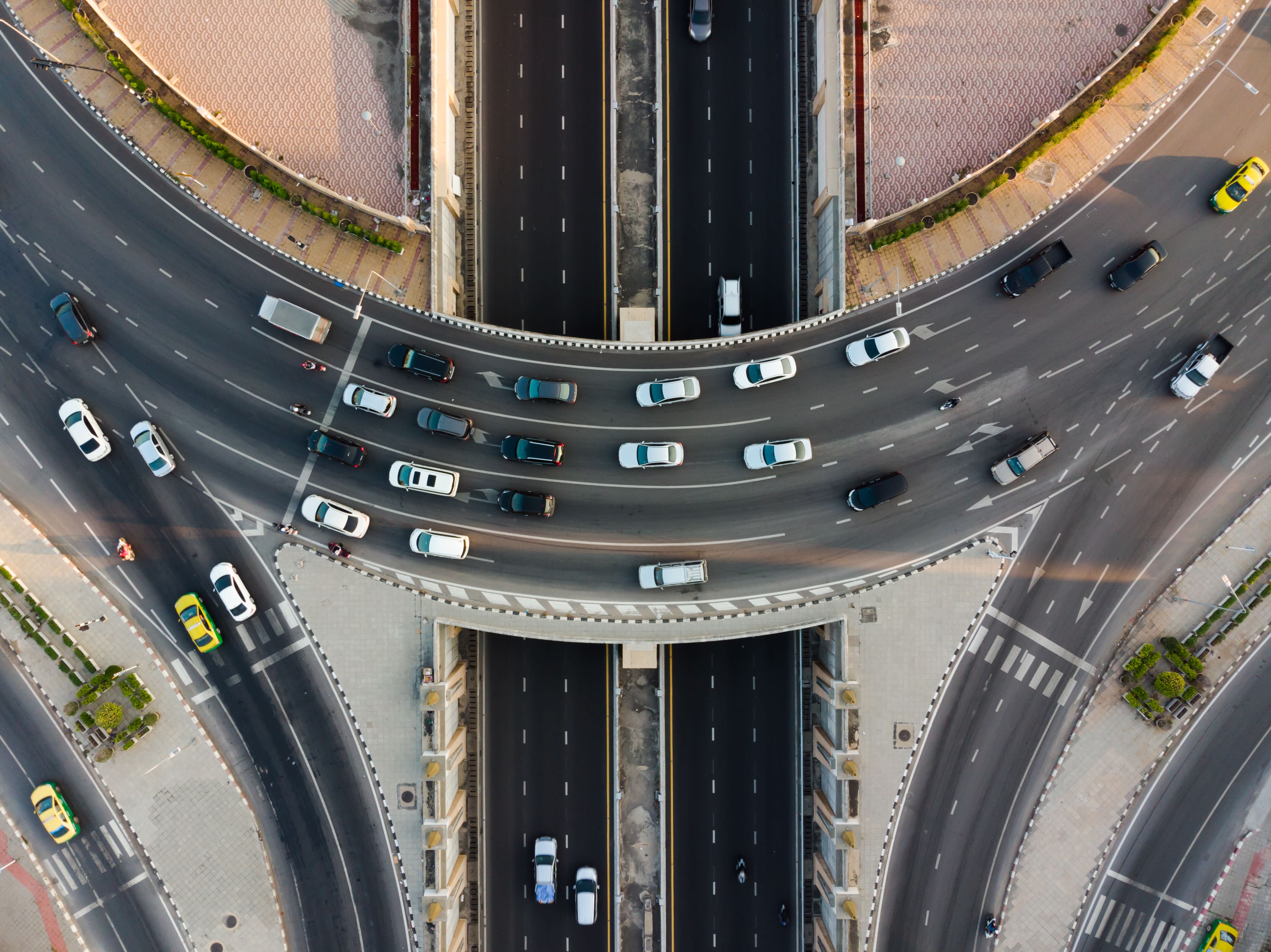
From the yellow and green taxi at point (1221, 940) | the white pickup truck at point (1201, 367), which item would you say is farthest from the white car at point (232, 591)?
the yellow and green taxi at point (1221, 940)

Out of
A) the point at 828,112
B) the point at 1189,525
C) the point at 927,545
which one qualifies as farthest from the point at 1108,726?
the point at 828,112

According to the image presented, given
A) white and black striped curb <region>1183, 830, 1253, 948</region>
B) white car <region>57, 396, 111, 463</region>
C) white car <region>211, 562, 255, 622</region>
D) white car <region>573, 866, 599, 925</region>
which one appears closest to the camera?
white car <region>211, 562, 255, 622</region>

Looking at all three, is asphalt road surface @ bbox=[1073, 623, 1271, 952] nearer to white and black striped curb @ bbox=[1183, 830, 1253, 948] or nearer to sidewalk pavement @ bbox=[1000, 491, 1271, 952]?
white and black striped curb @ bbox=[1183, 830, 1253, 948]

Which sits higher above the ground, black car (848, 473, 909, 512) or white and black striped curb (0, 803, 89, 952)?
black car (848, 473, 909, 512)

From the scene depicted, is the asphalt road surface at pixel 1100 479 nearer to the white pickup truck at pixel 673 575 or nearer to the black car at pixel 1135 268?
the black car at pixel 1135 268

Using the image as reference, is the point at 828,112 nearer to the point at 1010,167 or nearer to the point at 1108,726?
the point at 1010,167

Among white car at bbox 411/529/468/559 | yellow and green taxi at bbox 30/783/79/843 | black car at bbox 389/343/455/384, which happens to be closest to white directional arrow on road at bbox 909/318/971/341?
black car at bbox 389/343/455/384

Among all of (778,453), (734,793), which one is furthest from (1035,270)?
(734,793)

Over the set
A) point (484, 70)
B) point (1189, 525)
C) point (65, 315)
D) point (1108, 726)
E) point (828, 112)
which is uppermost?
point (484, 70)
